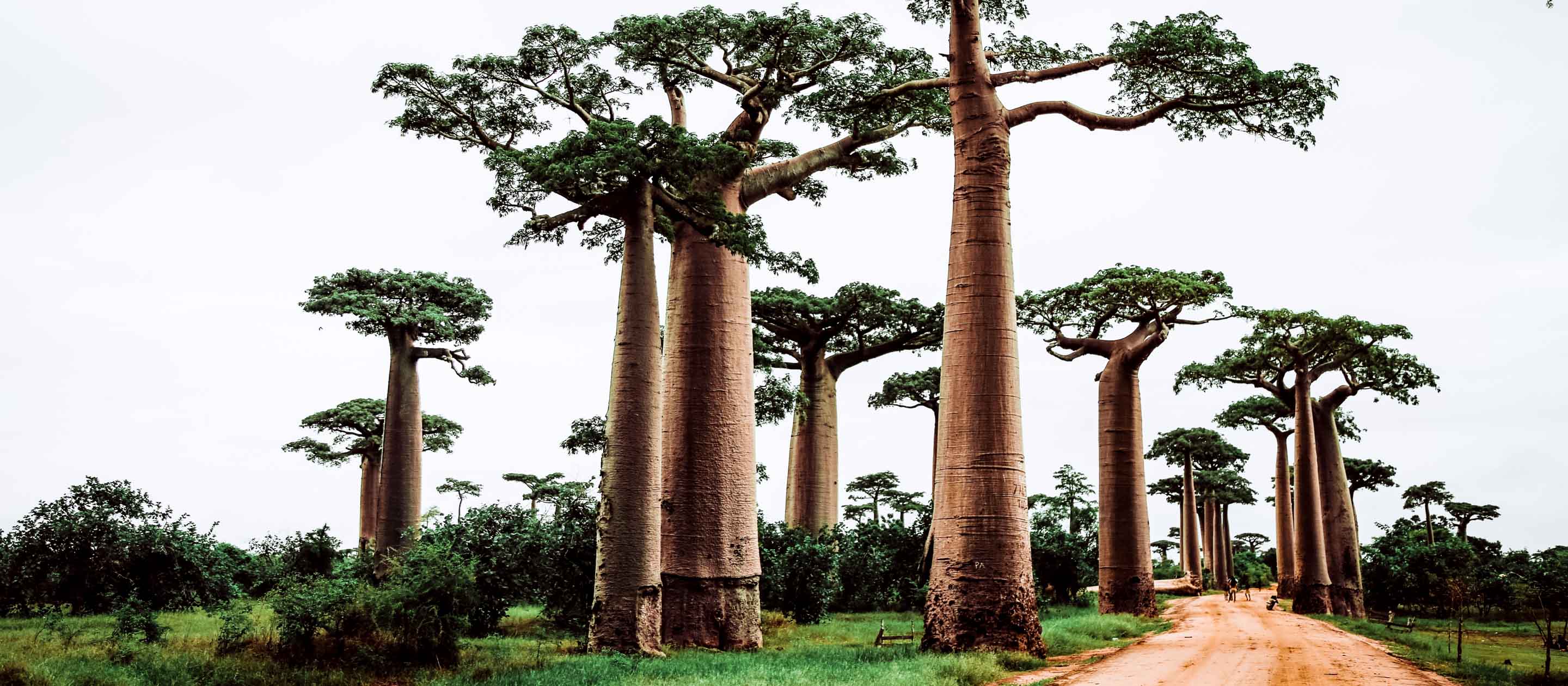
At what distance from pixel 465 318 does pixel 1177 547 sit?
59.2m

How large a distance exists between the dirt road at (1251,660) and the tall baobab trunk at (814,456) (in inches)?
344

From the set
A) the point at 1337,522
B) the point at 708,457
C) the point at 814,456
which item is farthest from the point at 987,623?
the point at 1337,522

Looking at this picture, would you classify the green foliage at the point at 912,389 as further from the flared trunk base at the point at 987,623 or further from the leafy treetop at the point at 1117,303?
the flared trunk base at the point at 987,623

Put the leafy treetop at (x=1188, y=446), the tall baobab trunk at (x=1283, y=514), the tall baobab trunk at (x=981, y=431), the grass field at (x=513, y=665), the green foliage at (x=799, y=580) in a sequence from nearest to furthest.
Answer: the grass field at (x=513, y=665), the tall baobab trunk at (x=981, y=431), the green foliage at (x=799, y=580), the tall baobab trunk at (x=1283, y=514), the leafy treetop at (x=1188, y=446)

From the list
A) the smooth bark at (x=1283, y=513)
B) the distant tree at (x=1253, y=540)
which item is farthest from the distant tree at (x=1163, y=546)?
the smooth bark at (x=1283, y=513)

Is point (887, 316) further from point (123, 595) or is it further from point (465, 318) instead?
point (123, 595)

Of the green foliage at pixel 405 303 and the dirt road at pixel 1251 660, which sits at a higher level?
the green foliage at pixel 405 303

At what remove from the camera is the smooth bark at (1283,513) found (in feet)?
101

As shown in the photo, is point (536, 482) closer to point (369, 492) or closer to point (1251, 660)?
point (369, 492)

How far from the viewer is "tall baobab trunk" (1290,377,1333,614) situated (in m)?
24.8

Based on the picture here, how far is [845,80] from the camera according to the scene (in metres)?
17.1

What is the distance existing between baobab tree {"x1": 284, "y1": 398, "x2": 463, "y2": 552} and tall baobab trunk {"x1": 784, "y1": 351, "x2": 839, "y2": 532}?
38.7ft

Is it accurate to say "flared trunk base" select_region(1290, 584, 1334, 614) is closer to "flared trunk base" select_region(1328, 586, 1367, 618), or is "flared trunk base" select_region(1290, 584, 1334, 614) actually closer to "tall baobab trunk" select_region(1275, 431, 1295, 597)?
"flared trunk base" select_region(1328, 586, 1367, 618)

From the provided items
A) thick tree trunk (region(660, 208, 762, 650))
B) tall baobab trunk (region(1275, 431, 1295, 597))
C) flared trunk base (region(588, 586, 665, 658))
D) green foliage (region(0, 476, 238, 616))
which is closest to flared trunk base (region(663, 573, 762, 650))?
thick tree trunk (region(660, 208, 762, 650))
